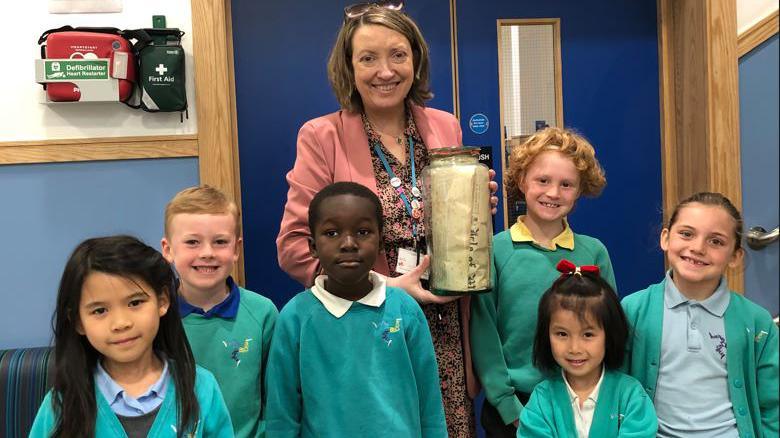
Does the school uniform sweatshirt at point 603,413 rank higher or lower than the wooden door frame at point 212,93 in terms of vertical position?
lower

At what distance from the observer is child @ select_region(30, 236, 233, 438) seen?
1.41 meters

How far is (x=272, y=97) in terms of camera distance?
2979mm

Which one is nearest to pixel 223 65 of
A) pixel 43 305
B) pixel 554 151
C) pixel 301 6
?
pixel 301 6

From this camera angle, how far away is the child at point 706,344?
5.94 feet

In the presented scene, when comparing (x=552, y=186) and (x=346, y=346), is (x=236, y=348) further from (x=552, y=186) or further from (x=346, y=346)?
(x=552, y=186)

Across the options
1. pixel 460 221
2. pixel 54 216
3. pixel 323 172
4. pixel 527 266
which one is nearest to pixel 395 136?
pixel 323 172

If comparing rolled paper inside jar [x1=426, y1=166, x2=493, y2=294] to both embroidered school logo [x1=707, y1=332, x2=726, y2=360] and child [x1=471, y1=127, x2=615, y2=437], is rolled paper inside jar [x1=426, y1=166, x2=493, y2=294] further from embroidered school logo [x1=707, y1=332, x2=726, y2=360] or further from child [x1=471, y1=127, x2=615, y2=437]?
embroidered school logo [x1=707, y1=332, x2=726, y2=360]

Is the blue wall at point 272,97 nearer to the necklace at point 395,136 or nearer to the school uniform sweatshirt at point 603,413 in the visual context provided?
the necklace at point 395,136

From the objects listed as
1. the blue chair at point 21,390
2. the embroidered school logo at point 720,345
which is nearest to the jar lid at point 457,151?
the embroidered school logo at point 720,345

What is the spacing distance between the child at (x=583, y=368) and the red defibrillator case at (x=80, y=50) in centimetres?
175

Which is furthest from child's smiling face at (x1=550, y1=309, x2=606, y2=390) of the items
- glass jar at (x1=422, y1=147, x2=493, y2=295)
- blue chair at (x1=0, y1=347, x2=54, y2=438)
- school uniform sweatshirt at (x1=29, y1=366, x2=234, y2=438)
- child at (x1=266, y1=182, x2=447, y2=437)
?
blue chair at (x1=0, y1=347, x2=54, y2=438)

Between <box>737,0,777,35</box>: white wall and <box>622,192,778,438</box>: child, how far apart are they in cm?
108

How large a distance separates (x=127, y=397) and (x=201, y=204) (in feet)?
1.88

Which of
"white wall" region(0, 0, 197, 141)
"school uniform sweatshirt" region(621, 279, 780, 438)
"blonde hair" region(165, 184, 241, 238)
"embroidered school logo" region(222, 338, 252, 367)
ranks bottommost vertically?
"school uniform sweatshirt" region(621, 279, 780, 438)
